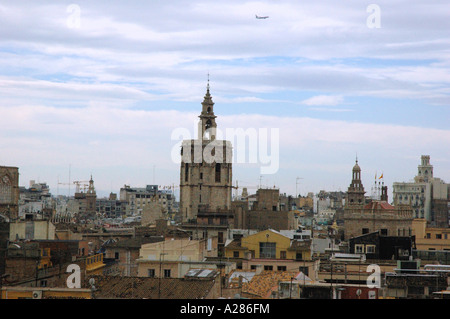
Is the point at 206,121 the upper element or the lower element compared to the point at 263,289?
upper

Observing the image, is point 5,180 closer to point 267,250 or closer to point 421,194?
point 267,250

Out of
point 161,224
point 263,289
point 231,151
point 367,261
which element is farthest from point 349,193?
point 263,289

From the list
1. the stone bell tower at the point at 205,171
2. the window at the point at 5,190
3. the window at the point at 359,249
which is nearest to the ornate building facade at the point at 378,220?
the window at the point at 359,249

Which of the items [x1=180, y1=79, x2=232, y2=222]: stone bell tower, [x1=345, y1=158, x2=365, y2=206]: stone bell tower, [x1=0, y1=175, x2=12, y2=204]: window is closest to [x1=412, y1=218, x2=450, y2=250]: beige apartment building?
[x1=345, y1=158, x2=365, y2=206]: stone bell tower

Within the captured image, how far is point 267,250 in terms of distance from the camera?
52094 mm

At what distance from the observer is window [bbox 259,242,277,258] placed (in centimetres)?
5192

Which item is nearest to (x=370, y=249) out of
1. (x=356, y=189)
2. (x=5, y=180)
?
(x=5, y=180)

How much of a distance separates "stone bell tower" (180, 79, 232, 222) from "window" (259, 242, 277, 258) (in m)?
36.7

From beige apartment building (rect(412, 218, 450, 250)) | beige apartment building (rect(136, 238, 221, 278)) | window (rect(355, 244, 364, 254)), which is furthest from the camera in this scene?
beige apartment building (rect(412, 218, 450, 250))

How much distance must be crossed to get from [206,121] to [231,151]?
168 inches

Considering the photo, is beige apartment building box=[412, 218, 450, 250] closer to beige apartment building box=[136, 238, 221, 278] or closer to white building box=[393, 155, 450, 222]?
beige apartment building box=[136, 238, 221, 278]

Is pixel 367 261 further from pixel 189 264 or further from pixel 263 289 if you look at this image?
pixel 263 289

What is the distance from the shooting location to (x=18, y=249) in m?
34.7

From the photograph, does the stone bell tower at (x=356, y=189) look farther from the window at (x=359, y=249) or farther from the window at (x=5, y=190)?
the window at (x=359, y=249)
